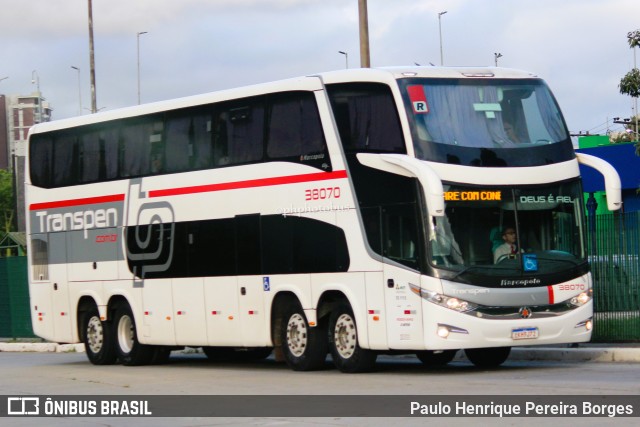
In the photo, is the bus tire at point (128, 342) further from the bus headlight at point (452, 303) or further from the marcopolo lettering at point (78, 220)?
the bus headlight at point (452, 303)

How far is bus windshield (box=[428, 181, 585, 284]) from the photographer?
17.7 meters

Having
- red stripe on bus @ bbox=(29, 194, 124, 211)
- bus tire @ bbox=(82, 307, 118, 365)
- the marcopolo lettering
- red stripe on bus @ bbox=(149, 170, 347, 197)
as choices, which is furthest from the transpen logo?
bus tire @ bbox=(82, 307, 118, 365)

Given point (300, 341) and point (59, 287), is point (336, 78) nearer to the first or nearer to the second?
point (300, 341)

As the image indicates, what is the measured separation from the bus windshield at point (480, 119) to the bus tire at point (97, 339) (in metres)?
9.36

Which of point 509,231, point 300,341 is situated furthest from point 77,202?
point 509,231

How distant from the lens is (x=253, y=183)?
816 inches

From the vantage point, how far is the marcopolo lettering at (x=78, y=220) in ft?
80.0

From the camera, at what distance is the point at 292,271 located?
20109 millimetres

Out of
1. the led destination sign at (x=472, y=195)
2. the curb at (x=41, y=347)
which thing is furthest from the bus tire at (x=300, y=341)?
the curb at (x=41, y=347)

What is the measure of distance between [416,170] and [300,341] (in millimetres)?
3935
